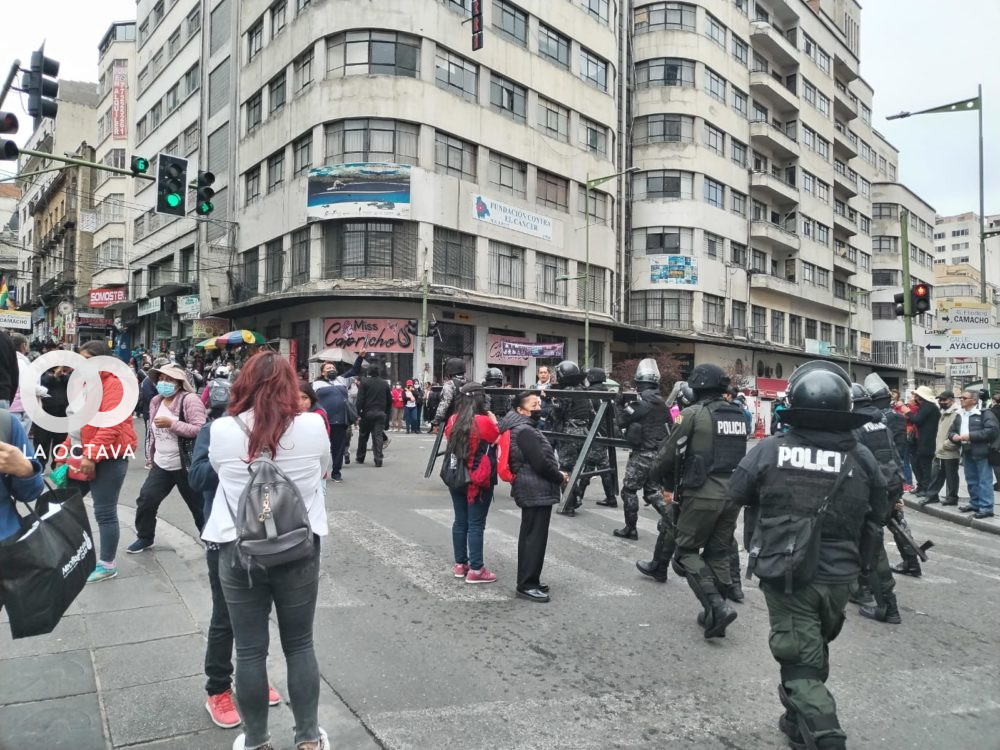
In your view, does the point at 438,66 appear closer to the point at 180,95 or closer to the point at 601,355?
the point at 601,355

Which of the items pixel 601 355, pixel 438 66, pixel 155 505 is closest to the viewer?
pixel 155 505

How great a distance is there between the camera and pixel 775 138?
A: 4506 cm

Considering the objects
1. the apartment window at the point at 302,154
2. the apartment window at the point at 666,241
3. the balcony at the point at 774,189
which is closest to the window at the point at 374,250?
the apartment window at the point at 302,154

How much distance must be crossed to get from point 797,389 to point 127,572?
5.09 meters

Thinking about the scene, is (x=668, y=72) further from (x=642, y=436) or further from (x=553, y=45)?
(x=642, y=436)

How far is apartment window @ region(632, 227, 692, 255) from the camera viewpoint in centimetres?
4000

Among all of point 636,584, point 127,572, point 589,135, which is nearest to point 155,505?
point 127,572

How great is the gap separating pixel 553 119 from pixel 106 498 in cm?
3031

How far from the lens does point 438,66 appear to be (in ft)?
92.1

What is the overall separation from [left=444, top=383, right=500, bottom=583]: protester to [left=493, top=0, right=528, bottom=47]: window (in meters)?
28.1

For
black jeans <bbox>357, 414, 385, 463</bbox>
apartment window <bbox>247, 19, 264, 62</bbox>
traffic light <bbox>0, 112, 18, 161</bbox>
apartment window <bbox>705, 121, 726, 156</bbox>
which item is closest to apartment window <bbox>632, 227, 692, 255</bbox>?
apartment window <bbox>705, 121, 726, 156</bbox>

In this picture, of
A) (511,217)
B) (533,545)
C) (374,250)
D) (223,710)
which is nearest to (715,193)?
(511,217)

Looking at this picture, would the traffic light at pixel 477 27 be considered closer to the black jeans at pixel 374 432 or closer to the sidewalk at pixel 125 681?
the black jeans at pixel 374 432

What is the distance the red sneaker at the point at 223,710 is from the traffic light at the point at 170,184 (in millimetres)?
12181
